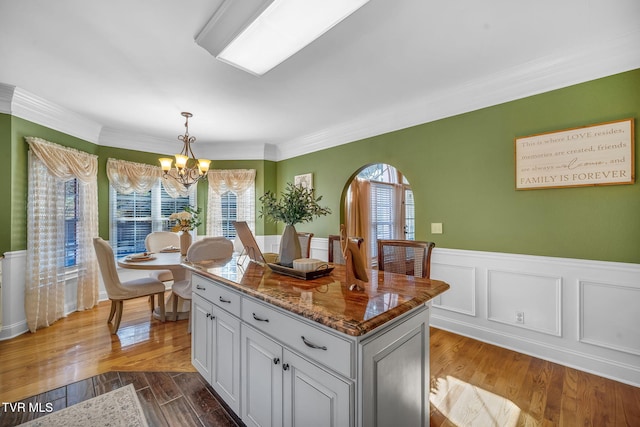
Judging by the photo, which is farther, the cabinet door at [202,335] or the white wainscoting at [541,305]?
the white wainscoting at [541,305]

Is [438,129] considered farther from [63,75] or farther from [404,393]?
[63,75]

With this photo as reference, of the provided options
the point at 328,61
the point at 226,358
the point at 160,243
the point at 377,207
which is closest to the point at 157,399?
the point at 226,358

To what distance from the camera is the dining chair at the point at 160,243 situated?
12.7ft

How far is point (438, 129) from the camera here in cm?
321

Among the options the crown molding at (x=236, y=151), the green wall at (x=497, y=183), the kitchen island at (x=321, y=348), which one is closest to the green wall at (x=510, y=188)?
the green wall at (x=497, y=183)

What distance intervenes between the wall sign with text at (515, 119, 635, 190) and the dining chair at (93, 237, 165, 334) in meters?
4.13

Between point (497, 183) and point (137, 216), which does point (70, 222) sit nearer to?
point (137, 216)


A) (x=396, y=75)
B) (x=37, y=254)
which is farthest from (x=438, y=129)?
(x=37, y=254)

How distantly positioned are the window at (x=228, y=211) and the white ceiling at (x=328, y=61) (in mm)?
1789

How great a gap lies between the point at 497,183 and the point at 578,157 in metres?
0.63

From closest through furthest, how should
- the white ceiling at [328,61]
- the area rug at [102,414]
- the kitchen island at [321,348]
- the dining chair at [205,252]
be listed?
the kitchen island at [321,348] < the area rug at [102,414] < the white ceiling at [328,61] < the dining chair at [205,252]

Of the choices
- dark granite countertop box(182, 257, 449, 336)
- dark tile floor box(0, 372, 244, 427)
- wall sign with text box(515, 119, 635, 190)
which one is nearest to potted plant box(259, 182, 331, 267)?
dark granite countertop box(182, 257, 449, 336)

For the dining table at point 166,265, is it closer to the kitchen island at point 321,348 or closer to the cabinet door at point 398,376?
the kitchen island at point 321,348

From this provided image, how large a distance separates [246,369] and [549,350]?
2674mm
